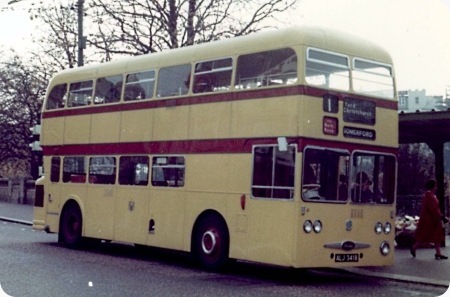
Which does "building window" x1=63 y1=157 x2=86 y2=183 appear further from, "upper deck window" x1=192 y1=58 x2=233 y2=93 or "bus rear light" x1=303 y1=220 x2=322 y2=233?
"bus rear light" x1=303 y1=220 x2=322 y2=233

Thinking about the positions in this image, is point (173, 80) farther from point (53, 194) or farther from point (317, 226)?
point (53, 194)

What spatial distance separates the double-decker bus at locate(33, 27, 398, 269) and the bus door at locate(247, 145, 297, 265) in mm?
18

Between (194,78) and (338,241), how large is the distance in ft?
13.9

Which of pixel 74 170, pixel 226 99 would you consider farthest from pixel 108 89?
pixel 226 99

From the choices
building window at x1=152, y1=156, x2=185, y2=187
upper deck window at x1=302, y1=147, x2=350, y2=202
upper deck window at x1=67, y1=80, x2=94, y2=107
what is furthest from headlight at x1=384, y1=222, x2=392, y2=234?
upper deck window at x1=67, y1=80, x2=94, y2=107

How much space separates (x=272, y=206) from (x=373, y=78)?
9.48 ft

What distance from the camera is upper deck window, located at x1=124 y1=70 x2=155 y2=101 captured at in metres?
16.9

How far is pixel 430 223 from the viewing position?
1723 cm

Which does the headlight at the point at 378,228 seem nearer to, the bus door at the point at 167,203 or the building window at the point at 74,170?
the bus door at the point at 167,203

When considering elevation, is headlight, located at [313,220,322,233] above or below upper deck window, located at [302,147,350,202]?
below

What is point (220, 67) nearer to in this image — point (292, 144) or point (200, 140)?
point (200, 140)

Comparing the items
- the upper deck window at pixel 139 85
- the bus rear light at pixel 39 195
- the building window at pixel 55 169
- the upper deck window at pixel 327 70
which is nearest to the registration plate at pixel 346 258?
the upper deck window at pixel 327 70

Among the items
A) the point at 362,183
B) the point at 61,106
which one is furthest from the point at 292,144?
the point at 61,106

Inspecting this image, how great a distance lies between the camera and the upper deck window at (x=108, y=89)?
17.9 meters
